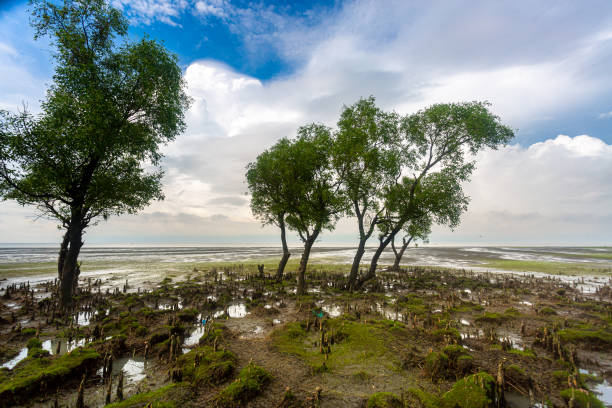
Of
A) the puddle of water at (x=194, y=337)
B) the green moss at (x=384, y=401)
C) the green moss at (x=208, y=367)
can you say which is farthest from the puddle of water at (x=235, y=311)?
the green moss at (x=384, y=401)

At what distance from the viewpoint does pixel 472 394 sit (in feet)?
20.3

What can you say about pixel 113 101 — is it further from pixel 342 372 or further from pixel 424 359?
pixel 424 359

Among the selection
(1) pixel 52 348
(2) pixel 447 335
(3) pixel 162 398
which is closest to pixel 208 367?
(3) pixel 162 398

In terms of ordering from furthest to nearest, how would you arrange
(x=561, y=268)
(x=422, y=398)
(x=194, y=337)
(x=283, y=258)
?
(x=561, y=268) → (x=283, y=258) → (x=194, y=337) → (x=422, y=398)

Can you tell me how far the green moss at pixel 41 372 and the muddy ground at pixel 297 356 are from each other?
0.03m

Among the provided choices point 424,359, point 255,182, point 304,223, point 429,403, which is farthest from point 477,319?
point 255,182

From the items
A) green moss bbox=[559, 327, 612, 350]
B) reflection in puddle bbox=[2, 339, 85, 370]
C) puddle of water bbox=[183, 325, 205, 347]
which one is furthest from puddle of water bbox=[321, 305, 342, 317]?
reflection in puddle bbox=[2, 339, 85, 370]

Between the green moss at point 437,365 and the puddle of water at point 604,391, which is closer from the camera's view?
the puddle of water at point 604,391

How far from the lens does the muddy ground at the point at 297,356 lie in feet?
21.5

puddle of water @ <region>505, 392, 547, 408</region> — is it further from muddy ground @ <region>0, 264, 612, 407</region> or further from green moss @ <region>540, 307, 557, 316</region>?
green moss @ <region>540, 307, 557, 316</region>

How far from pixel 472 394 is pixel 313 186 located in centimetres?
1631

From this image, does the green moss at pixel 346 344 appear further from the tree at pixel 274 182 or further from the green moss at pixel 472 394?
the tree at pixel 274 182

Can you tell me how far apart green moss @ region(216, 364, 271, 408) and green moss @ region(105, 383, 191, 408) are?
1024mm

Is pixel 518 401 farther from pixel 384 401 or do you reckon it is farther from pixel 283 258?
pixel 283 258
